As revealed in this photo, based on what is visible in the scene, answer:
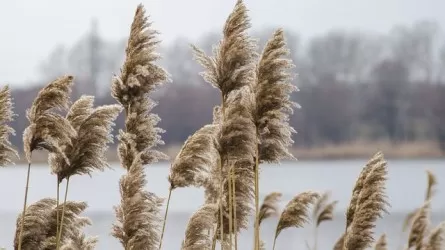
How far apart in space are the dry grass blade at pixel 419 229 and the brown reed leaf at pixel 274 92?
2.70m

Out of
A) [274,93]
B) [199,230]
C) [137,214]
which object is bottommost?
[199,230]

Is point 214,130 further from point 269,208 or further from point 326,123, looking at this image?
point 326,123

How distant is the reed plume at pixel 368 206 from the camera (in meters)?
6.14

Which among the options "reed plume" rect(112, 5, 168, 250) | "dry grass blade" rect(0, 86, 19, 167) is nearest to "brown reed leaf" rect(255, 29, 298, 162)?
"reed plume" rect(112, 5, 168, 250)

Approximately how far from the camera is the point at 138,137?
19.7ft

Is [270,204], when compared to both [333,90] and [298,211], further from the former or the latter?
[333,90]

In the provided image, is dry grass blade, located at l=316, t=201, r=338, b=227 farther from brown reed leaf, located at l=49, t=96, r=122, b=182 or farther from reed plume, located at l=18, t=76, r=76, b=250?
reed plume, located at l=18, t=76, r=76, b=250

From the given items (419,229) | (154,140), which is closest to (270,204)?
(419,229)

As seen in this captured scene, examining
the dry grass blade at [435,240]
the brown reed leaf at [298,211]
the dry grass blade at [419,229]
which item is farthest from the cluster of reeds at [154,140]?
the dry grass blade at [435,240]

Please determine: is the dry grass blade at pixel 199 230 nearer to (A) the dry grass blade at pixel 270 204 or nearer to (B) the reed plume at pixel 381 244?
(A) the dry grass blade at pixel 270 204

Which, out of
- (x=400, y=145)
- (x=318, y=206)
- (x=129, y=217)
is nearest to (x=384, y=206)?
(x=129, y=217)

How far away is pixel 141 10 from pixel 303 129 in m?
70.5

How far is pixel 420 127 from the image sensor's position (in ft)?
268

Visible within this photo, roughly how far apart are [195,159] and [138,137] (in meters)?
0.39
